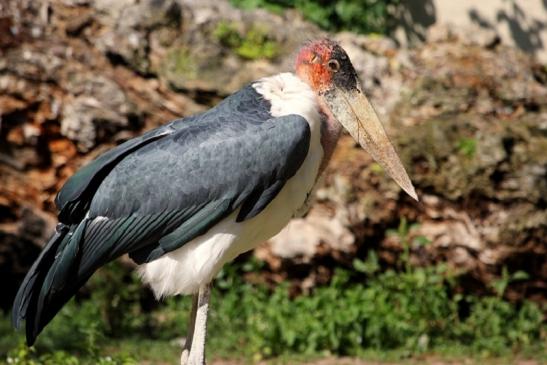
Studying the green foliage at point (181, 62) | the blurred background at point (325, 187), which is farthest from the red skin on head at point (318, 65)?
the green foliage at point (181, 62)

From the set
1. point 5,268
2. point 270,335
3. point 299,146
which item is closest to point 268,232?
point 299,146

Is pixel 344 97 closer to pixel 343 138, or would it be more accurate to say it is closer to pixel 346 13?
pixel 343 138

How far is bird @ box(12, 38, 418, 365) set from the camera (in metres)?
4.16

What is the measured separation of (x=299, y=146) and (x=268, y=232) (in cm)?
43

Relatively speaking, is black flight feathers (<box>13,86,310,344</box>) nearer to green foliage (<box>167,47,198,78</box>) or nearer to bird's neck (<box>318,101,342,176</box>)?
bird's neck (<box>318,101,342,176</box>)

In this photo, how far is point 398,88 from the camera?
22.3 feet

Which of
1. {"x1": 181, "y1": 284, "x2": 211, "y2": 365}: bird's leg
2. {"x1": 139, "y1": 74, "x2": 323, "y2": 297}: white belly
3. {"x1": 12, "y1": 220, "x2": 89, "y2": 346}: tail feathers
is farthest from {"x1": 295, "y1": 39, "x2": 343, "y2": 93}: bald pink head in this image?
{"x1": 12, "y1": 220, "x2": 89, "y2": 346}: tail feathers

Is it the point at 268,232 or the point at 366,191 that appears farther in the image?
the point at 366,191

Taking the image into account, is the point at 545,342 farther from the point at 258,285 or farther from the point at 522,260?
the point at 258,285

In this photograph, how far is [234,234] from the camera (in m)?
4.20

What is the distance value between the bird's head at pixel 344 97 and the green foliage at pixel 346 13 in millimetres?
4107

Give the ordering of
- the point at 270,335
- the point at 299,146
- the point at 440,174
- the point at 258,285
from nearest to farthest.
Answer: the point at 299,146
the point at 270,335
the point at 440,174
the point at 258,285

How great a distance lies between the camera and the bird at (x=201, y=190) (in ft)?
13.6

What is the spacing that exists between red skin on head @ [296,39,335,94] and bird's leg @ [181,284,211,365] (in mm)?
941
